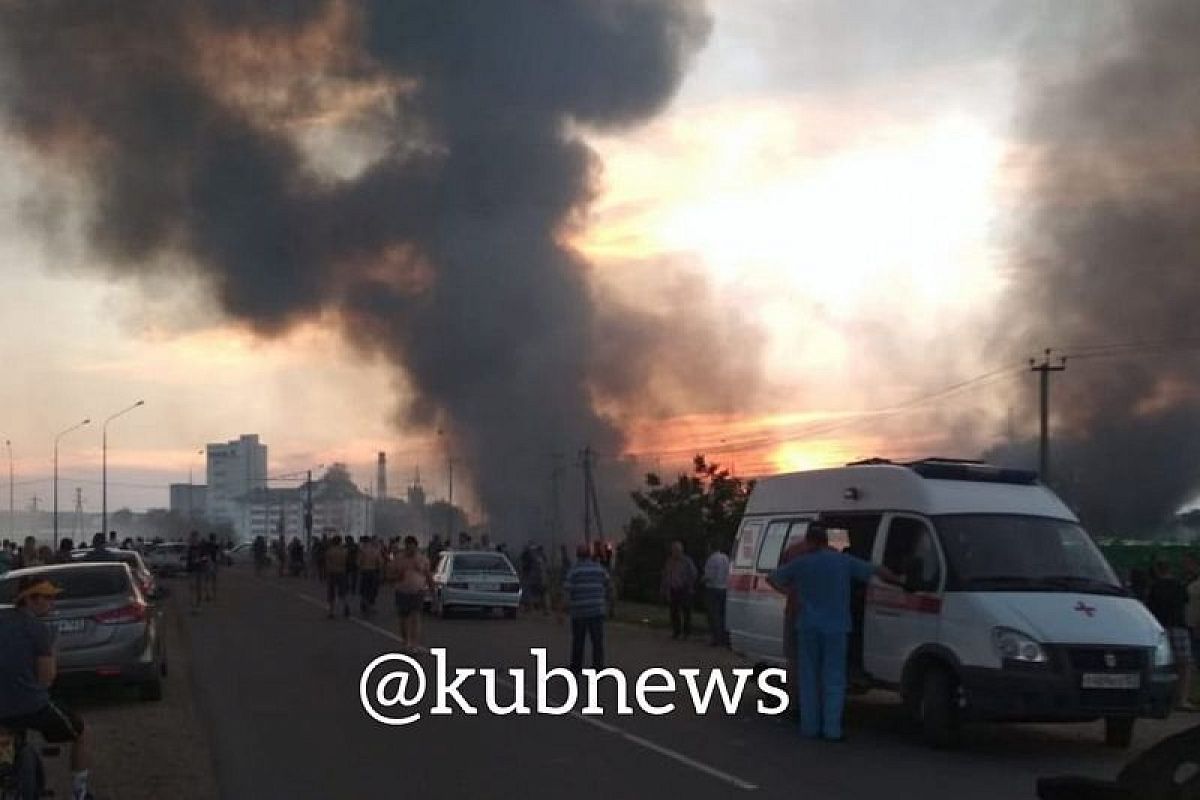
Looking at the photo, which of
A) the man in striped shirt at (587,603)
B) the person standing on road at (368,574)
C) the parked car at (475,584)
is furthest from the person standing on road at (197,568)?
the man in striped shirt at (587,603)

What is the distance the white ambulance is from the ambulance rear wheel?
0.03 feet

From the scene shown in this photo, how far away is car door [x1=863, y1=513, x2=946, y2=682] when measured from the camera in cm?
1398

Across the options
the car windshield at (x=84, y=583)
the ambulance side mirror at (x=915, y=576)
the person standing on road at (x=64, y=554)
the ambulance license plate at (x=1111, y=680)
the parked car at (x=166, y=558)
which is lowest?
the parked car at (x=166, y=558)

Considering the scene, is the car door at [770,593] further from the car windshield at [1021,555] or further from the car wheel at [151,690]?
the car wheel at [151,690]

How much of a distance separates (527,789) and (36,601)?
11.7ft

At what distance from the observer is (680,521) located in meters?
49.2

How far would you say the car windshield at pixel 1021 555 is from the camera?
45.3 ft

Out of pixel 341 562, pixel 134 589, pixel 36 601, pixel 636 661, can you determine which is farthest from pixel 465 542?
pixel 36 601

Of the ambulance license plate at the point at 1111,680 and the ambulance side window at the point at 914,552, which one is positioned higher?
the ambulance side window at the point at 914,552

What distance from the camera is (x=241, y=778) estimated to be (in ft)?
38.7

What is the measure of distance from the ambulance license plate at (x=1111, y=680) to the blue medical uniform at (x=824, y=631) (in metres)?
2.12

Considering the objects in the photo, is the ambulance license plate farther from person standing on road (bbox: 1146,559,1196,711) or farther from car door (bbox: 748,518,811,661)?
person standing on road (bbox: 1146,559,1196,711)

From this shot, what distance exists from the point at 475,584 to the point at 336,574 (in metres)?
2.98

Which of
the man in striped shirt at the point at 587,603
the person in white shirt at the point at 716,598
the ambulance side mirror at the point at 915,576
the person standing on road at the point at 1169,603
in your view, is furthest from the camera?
the person in white shirt at the point at 716,598
